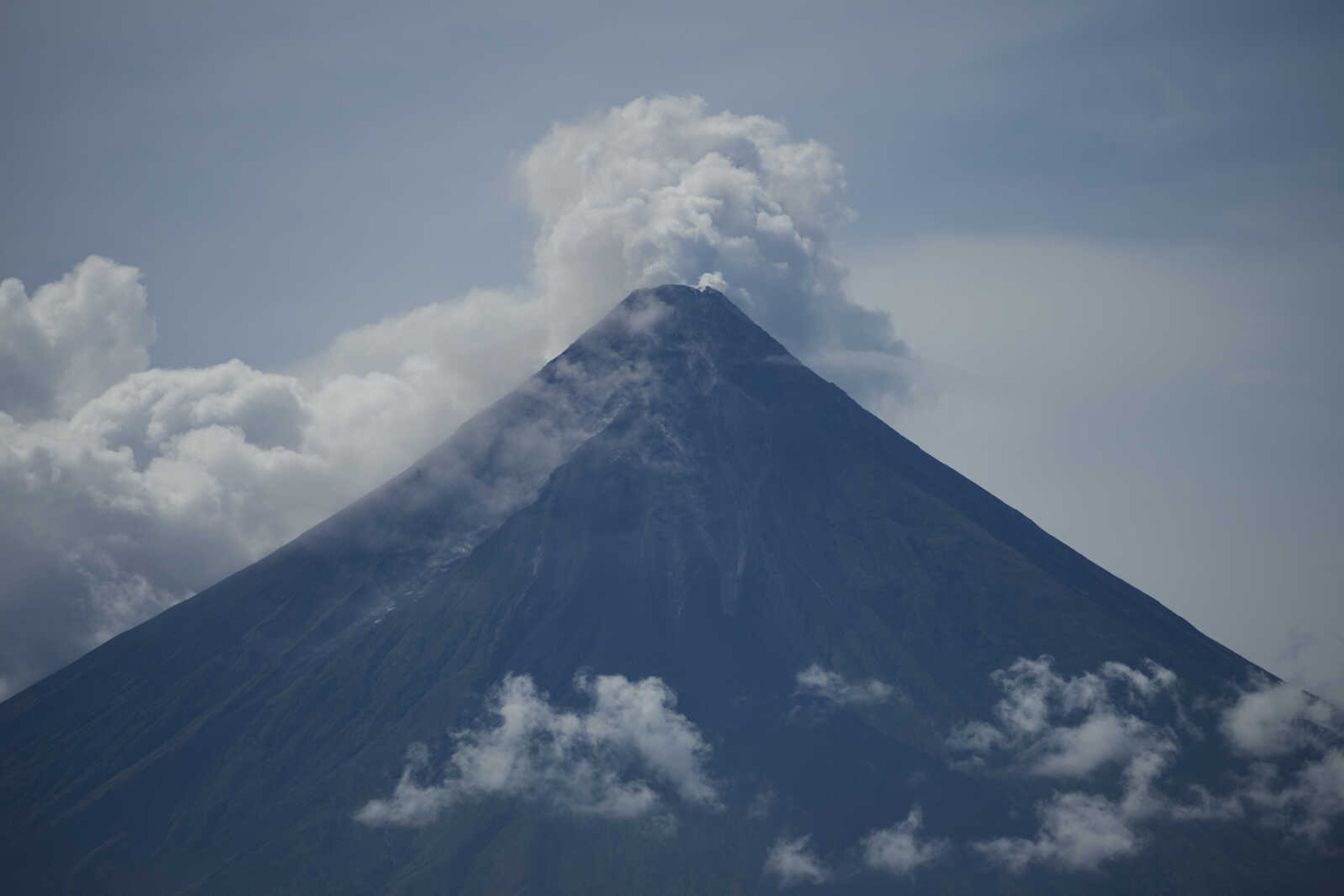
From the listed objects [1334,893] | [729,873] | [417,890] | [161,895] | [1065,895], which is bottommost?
[161,895]

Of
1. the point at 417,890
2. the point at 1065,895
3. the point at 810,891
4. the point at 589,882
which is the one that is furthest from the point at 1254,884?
the point at 417,890

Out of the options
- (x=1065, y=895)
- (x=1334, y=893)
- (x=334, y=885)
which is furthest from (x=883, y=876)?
(x=334, y=885)

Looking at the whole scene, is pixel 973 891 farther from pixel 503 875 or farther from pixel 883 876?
pixel 503 875

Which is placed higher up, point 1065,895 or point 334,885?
point 1065,895

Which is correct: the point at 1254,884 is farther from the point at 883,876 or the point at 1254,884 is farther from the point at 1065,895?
the point at 883,876

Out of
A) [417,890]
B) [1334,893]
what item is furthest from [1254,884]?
[417,890]

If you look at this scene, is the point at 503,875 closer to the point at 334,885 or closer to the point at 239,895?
the point at 334,885

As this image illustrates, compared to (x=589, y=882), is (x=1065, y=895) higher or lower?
higher
